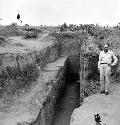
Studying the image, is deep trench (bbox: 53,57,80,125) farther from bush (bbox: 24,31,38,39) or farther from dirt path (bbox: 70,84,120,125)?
bush (bbox: 24,31,38,39)

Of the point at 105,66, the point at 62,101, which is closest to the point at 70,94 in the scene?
the point at 62,101

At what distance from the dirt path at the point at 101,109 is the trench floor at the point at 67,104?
301 centimetres

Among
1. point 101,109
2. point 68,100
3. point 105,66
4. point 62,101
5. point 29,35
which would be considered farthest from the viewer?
point 29,35

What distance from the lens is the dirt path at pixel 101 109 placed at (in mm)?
8273

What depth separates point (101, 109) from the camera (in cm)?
923

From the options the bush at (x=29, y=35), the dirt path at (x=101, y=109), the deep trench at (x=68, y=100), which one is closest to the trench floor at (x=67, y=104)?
the deep trench at (x=68, y=100)

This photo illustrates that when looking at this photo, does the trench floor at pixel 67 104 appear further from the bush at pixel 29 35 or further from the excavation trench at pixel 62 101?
the bush at pixel 29 35

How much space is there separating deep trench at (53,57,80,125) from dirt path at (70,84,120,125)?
3062mm

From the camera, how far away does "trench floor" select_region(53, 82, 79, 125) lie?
42.4 ft

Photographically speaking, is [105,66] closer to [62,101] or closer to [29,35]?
[62,101]

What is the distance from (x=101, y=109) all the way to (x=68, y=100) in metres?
6.26

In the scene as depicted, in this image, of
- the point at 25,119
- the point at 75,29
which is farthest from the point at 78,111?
the point at 75,29

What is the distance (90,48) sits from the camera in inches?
525

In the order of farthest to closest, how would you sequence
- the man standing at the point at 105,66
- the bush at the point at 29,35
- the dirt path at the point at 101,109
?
the bush at the point at 29,35
the man standing at the point at 105,66
the dirt path at the point at 101,109
